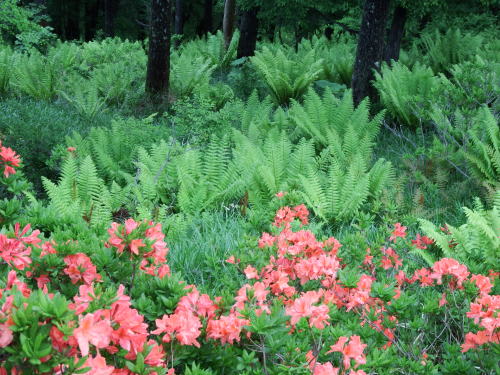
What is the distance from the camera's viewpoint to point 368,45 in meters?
6.84

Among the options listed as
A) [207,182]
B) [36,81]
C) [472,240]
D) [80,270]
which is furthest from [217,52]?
[80,270]

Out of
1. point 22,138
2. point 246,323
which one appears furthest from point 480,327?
point 22,138

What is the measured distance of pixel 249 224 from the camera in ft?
10.5

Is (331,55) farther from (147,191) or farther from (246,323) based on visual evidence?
(246,323)

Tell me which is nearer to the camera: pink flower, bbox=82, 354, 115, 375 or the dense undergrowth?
pink flower, bbox=82, 354, 115, 375

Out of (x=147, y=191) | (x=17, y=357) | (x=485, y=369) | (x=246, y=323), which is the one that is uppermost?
(x=17, y=357)

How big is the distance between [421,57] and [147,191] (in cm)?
766

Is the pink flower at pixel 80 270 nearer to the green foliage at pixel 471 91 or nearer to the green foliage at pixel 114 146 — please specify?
the green foliage at pixel 114 146

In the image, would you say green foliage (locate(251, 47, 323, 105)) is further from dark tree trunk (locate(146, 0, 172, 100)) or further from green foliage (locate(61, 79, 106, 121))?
green foliage (locate(61, 79, 106, 121))

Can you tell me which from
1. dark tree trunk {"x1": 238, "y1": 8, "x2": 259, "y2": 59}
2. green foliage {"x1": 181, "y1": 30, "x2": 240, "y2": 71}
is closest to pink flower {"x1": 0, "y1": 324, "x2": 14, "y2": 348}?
dark tree trunk {"x1": 238, "y1": 8, "x2": 259, "y2": 59}

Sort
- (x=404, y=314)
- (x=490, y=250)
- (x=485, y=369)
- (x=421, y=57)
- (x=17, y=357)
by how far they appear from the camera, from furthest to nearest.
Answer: (x=421, y=57) < (x=490, y=250) < (x=404, y=314) < (x=485, y=369) < (x=17, y=357)

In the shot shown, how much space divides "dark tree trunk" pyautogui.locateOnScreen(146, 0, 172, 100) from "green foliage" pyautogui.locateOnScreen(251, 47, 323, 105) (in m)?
1.46

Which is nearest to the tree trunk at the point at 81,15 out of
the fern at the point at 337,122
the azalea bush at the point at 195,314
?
the fern at the point at 337,122

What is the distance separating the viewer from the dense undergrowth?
1.54 m
